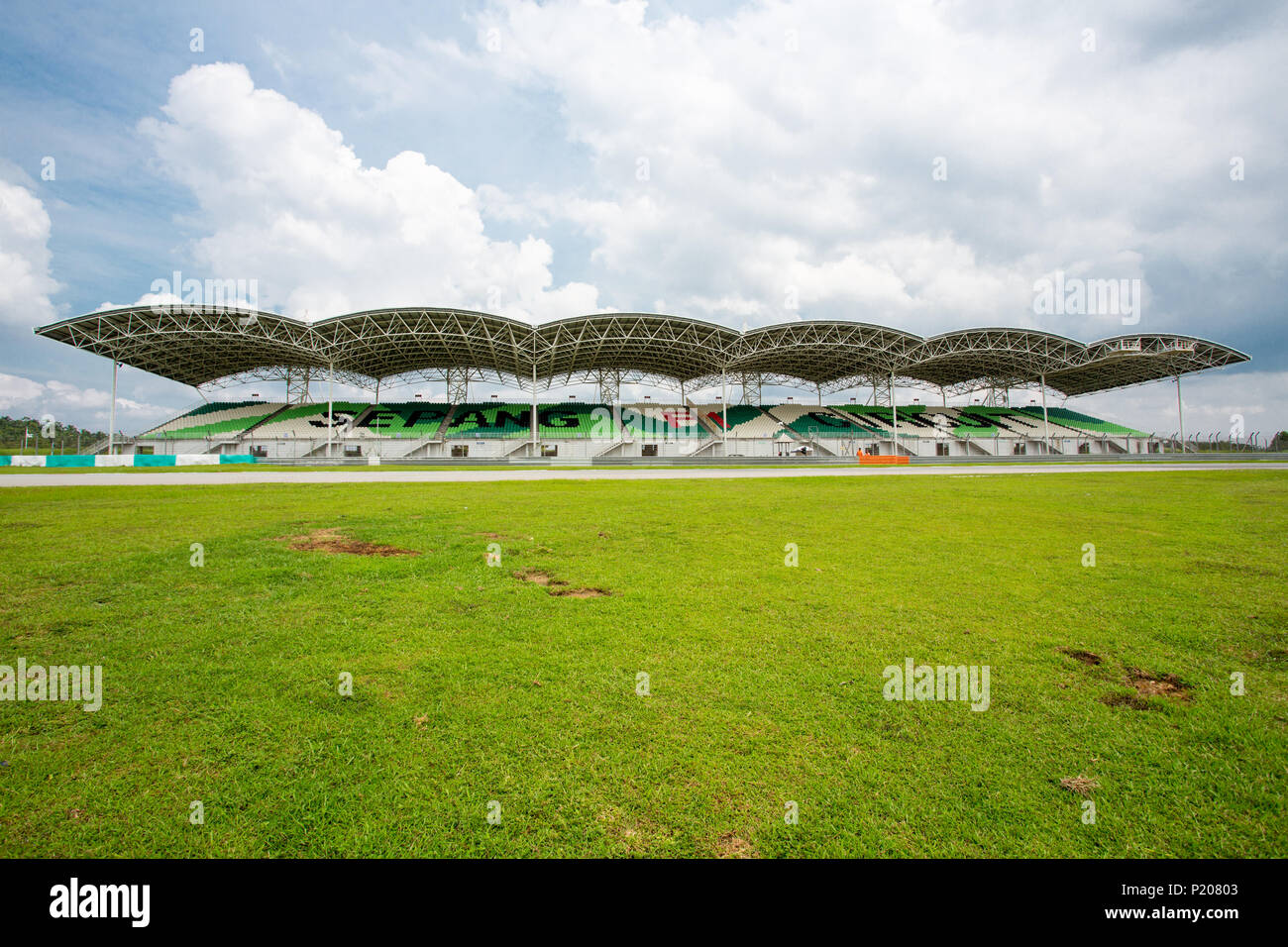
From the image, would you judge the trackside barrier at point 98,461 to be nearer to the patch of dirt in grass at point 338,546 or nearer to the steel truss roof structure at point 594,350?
the steel truss roof structure at point 594,350

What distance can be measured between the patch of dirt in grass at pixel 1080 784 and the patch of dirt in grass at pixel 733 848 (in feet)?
6.19

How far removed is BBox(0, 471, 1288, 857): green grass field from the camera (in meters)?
2.53

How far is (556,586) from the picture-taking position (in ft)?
21.5

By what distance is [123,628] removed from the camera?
5.08 metres

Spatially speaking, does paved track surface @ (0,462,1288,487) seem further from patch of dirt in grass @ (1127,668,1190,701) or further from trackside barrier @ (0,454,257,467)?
patch of dirt in grass @ (1127,668,1190,701)

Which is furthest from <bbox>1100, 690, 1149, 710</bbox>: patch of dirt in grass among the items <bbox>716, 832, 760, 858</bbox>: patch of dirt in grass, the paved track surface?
Answer: the paved track surface

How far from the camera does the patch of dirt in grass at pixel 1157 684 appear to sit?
154 inches

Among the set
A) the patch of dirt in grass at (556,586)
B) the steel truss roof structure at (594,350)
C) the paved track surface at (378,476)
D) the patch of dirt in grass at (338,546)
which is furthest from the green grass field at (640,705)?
the steel truss roof structure at (594,350)

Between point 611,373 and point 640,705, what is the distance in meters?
63.3

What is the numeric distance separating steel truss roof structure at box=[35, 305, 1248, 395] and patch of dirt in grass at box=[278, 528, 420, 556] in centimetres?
4279

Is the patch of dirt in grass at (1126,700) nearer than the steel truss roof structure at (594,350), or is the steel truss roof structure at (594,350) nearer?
the patch of dirt in grass at (1126,700)
